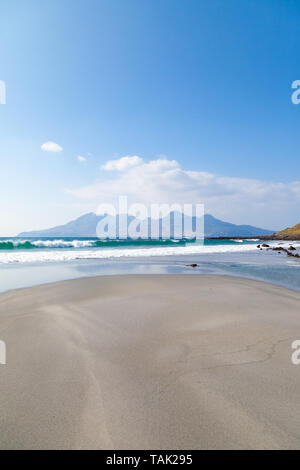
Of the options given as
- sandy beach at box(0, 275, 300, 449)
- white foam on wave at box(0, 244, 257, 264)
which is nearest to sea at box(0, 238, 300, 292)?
white foam on wave at box(0, 244, 257, 264)

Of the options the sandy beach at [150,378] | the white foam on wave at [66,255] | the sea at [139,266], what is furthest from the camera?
the white foam on wave at [66,255]

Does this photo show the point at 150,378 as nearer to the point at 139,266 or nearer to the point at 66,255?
the point at 139,266

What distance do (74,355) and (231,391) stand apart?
1966 millimetres

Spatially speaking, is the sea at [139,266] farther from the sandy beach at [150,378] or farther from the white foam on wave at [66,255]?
the sandy beach at [150,378]

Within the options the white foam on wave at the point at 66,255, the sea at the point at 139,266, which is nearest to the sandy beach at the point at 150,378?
the sea at the point at 139,266

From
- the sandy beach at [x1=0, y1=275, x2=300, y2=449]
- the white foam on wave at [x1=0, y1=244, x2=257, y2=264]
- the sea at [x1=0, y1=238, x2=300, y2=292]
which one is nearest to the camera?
the sandy beach at [x1=0, y1=275, x2=300, y2=449]

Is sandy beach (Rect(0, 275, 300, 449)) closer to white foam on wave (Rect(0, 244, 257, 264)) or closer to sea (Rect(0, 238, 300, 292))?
sea (Rect(0, 238, 300, 292))

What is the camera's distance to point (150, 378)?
2.59 meters

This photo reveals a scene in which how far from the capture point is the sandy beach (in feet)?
6.01

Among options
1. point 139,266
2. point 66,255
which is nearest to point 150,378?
point 139,266

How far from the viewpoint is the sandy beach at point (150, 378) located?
1.83m

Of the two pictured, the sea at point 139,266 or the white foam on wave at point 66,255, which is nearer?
the sea at point 139,266

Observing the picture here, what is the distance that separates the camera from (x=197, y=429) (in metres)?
1.87

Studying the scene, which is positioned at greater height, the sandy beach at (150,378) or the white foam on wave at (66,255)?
the sandy beach at (150,378)
